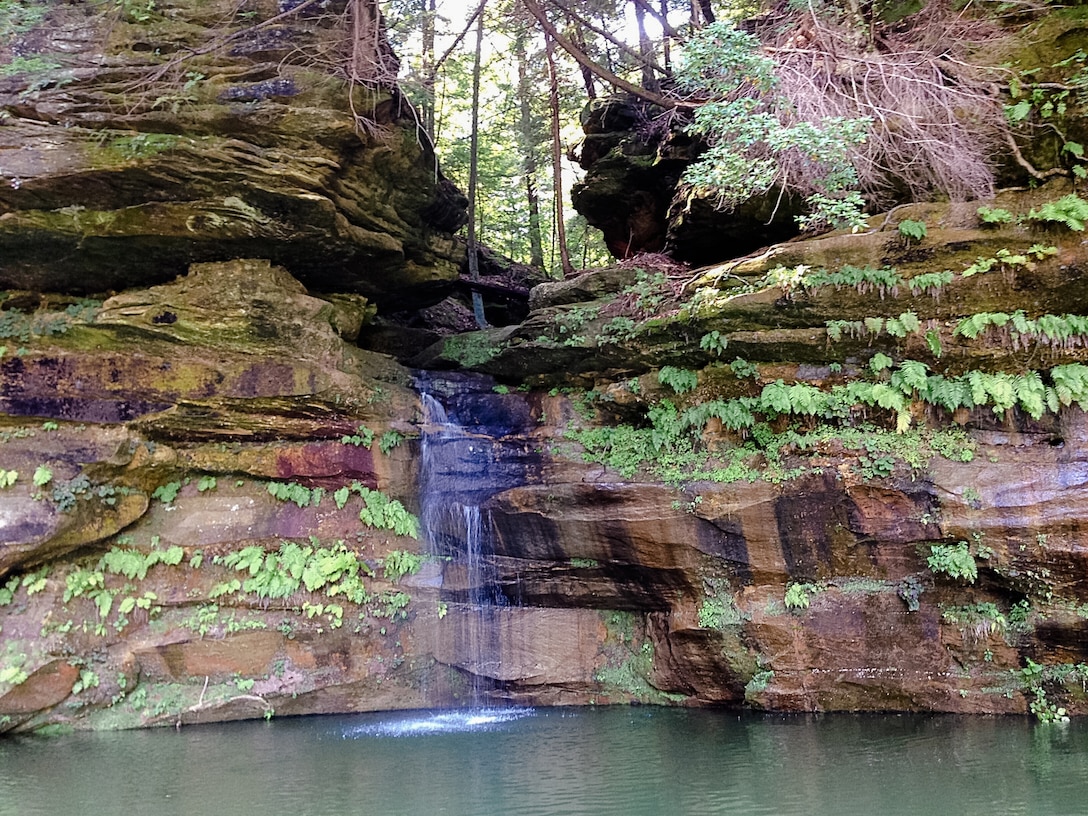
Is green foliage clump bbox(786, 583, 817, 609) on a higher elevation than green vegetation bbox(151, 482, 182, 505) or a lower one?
lower

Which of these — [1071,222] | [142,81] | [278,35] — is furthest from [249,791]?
[1071,222]

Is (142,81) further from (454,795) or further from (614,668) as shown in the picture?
(614,668)

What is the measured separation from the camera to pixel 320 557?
9945 mm

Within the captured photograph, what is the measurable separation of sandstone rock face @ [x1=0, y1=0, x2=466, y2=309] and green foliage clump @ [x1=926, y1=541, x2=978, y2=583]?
920 cm

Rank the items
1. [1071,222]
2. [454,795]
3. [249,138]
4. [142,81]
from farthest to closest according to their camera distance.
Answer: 1. [249,138]
2. [142,81]
3. [1071,222]
4. [454,795]

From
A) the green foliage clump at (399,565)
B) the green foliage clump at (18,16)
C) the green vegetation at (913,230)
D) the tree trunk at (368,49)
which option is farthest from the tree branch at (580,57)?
the green foliage clump at (399,565)

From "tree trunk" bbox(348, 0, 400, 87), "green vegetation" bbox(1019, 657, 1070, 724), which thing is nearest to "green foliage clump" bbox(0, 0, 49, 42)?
"tree trunk" bbox(348, 0, 400, 87)

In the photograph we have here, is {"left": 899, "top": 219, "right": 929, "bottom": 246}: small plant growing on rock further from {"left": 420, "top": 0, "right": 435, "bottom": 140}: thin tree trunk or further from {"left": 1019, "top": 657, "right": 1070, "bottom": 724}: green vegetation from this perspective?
{"left": 420, "top": 0, "right": 435, "bottom": 140}: thin tree trunk

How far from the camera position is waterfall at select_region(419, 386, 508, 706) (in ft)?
32.9

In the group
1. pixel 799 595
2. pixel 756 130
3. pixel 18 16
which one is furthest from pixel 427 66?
pixel 799 595

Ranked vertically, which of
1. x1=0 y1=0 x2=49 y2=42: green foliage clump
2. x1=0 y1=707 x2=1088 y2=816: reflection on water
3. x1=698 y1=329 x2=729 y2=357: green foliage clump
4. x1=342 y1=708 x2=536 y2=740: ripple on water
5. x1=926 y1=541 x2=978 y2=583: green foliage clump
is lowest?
x1=342 y1=708 x2=536 y2=740: ripple on water

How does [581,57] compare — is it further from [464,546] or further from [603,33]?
[464,546]

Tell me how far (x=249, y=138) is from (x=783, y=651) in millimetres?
9742

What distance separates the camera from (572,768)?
669cm
